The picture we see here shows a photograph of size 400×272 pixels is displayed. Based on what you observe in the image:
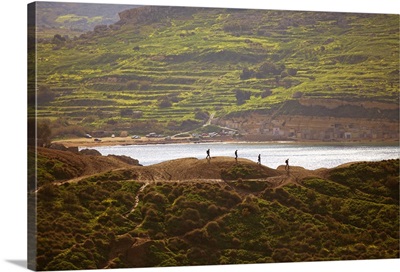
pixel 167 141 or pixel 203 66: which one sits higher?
pixel 203 66

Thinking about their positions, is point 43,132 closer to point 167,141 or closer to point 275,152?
point 167,141

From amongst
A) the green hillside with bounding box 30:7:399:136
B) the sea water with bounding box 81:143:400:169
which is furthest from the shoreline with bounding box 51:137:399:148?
the green hillside with bounding box 30:7:399:136

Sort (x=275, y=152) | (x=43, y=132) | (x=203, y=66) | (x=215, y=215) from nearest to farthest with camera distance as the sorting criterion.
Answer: (x=43, y=132) < (x=215, y=215) < (x=203, y=66) < (x=275, y=152)

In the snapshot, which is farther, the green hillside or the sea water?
the sea water

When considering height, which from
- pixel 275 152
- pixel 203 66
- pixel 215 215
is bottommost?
pixel 215 215

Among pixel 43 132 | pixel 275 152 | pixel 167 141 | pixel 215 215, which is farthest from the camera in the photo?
pixel 275 152

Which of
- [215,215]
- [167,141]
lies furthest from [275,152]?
[167,141]

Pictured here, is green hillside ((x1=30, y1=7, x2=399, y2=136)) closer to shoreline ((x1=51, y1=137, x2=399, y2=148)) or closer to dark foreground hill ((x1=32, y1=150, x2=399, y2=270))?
shoreline ((x1=51, y1=137, x2=399, y2=148))
